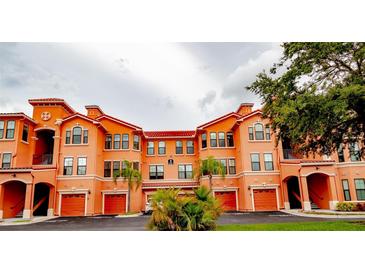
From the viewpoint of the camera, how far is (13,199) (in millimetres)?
16016

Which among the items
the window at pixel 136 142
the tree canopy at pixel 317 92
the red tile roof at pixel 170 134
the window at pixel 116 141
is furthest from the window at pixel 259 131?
the window at pixel 116 141

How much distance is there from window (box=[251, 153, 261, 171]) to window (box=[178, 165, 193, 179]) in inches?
197

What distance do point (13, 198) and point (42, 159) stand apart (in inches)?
120

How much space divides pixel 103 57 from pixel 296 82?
24.3 feet

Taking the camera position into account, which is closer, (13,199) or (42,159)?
(13,199)

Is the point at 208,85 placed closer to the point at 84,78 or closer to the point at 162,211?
the point at 84,78

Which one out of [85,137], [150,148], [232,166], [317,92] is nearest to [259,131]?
[232,166]

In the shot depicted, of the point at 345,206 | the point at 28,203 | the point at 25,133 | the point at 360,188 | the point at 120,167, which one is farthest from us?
A: the point at 120,167

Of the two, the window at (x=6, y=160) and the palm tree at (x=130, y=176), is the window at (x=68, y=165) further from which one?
the palm tree at (x=130, y=176)

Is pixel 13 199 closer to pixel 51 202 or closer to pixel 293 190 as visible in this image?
pixel 51 202
